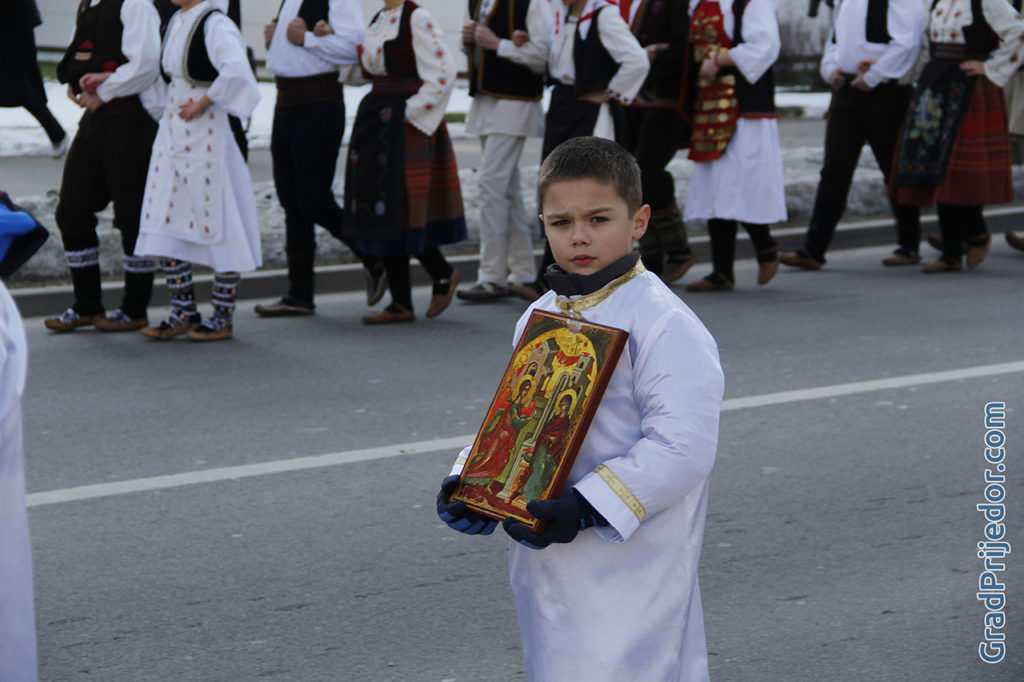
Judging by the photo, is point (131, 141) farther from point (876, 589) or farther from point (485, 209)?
point (876, 589)

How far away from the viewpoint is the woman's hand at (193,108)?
7244 millimetres

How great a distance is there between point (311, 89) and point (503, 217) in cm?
142

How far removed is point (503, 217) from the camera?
28.8ft

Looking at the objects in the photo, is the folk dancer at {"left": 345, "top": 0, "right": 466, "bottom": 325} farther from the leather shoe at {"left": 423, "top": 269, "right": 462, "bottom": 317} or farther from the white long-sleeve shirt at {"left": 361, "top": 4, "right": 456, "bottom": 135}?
the leather shoe at {"left": 423, "top": 269, "right": 462, "bottom": 317}

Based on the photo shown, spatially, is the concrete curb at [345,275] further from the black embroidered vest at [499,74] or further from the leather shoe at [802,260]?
the black embroidered vest at [499,74]

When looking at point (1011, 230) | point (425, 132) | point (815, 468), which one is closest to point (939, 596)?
point (815, 468)

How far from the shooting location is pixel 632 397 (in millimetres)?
2486

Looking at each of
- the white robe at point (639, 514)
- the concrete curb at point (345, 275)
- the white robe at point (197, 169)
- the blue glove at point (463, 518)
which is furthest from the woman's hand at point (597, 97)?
the blue glove at point (463, 518)

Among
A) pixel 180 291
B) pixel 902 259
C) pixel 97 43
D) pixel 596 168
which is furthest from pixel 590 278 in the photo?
pixel 902 259

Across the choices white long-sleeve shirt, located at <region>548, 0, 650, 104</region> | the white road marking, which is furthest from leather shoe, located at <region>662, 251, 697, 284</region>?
the white road marking

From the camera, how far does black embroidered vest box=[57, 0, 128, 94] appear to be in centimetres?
744

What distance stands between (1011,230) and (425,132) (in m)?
6.02

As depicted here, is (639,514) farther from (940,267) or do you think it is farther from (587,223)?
(940,267)

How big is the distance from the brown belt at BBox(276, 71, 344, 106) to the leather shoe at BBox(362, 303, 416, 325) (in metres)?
1.20
